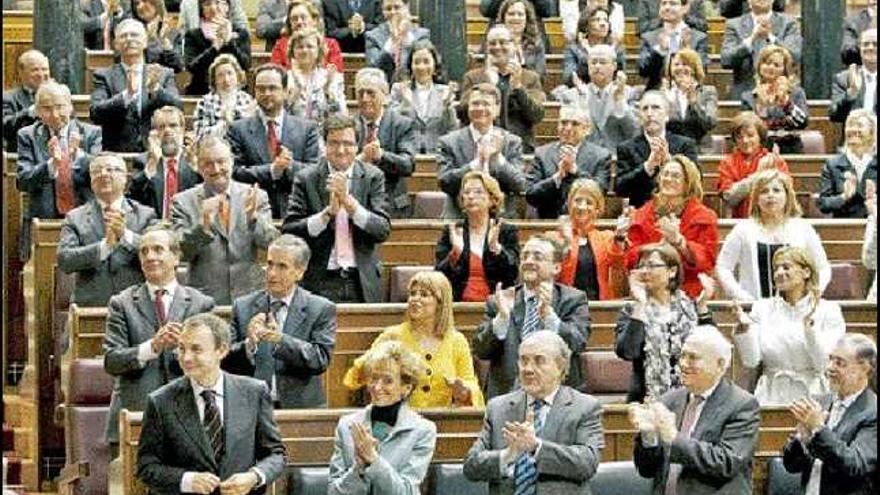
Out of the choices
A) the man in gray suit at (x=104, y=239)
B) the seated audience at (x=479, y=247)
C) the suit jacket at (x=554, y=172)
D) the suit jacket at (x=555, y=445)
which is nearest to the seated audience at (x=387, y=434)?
the suit jacket at (x=555, y=445)

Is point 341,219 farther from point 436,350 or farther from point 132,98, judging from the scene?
point 132,98

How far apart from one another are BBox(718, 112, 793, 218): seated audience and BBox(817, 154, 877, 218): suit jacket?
0.25 metres

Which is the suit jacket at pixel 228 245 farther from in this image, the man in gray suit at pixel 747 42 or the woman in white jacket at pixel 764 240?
the man in gray suit at pixel 747 42

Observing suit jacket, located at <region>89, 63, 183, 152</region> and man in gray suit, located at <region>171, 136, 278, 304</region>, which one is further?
suit jacket, located at <region>89, 63, 183, 152</region>

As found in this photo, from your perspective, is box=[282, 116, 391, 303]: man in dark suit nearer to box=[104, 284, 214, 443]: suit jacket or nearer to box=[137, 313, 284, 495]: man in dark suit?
box=[104, 284, 214, 443]: suit jacket

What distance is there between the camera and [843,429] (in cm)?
618

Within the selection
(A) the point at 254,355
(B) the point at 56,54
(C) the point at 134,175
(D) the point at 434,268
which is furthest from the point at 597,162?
(B) the point at 56,54

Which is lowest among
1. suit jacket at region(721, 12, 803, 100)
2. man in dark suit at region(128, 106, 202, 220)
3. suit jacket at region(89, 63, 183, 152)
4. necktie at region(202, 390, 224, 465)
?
necktie at region(202, 390, 224, 465)

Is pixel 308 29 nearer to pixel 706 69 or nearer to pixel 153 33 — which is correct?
pixel 153 33

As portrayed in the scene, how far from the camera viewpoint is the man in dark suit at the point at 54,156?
28.5 feet

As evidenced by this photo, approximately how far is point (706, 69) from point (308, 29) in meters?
2.48

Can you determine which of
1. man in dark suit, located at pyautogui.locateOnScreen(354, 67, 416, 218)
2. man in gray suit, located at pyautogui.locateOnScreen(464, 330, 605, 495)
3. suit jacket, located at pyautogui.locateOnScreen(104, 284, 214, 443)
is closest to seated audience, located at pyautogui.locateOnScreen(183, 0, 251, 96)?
man in dark suit, located at pyautogui.locateOnScreen(354, 67, 416, 218)

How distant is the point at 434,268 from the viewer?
805cm

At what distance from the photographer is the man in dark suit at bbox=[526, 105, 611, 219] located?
877 centimetres
